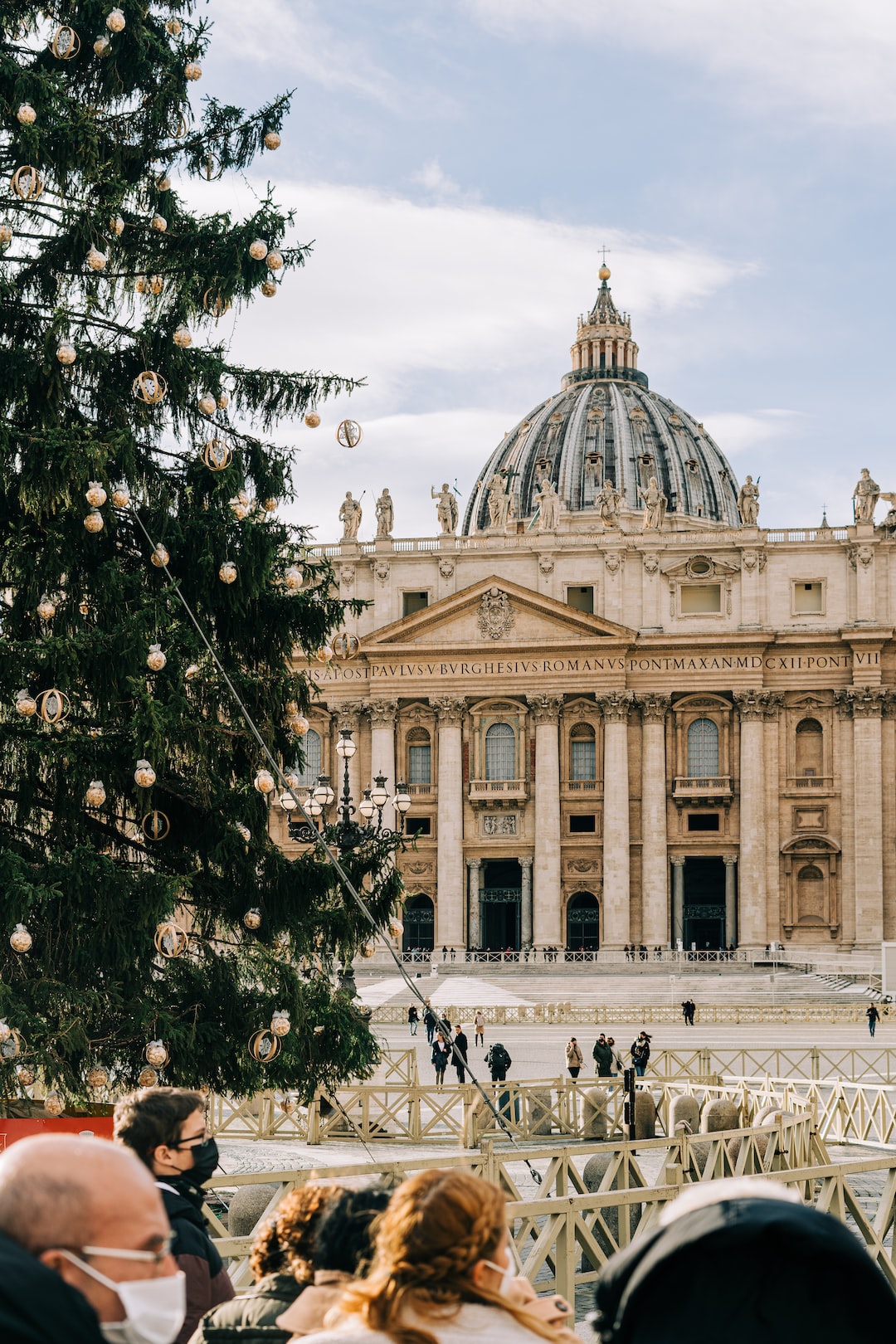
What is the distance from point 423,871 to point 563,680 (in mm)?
8693

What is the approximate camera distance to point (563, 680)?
198 ft

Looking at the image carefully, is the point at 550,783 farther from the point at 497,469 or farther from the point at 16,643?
the point at 16,643

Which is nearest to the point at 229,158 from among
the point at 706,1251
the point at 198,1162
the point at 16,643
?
the point at 16,643

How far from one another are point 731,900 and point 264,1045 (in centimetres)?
5025

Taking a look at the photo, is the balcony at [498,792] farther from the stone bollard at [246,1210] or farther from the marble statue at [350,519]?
the stone bollard at [246,1210]

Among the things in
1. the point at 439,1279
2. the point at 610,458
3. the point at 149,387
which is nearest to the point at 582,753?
the point at 610,458

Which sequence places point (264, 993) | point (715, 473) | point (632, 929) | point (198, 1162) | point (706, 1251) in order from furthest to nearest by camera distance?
point (715, 473), point (632, 929), point (264, 993), point (198, 1162), point (706, 1251)

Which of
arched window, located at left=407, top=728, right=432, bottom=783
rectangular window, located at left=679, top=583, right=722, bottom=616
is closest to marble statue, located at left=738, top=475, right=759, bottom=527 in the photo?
rectangular window, located at left=679, top=583, right=722, bottom=616

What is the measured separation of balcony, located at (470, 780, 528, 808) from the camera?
60531mm

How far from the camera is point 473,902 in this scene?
2393 inches

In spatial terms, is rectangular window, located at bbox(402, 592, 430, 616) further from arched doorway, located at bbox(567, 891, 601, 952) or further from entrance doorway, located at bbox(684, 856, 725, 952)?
entrance doorway, located at bbox(684, 856, 725, 952)

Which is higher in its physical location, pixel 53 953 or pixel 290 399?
pixel 290 399

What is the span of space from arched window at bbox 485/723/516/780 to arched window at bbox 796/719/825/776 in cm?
1039

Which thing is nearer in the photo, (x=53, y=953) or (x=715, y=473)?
(x=53, y=953)
